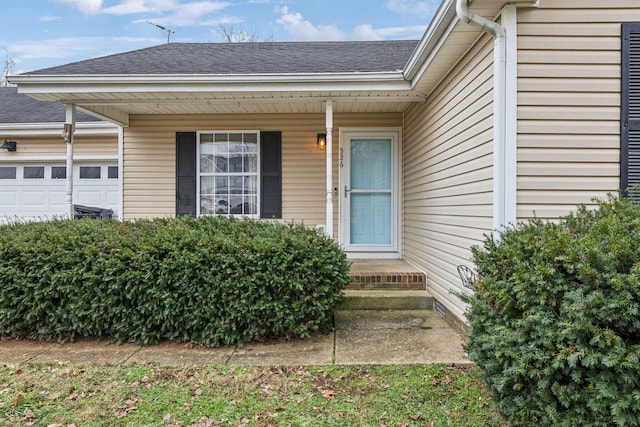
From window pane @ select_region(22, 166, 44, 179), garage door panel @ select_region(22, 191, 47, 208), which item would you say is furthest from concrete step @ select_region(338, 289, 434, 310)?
window pane @ select_region(22, 166, 44, 179)

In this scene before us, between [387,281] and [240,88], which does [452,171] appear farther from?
[240,88]

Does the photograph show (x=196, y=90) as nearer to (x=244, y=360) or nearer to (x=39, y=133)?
(x=244, y=360)

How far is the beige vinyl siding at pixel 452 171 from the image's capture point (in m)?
3.20

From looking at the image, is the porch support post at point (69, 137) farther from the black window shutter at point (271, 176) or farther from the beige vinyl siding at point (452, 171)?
the beige vinyl siding at point (452, 171)

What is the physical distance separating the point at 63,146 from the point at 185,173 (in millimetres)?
3405

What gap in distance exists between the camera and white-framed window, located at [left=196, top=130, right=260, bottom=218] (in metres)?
6.15

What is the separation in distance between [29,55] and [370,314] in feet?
72.4

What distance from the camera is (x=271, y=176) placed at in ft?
20.0

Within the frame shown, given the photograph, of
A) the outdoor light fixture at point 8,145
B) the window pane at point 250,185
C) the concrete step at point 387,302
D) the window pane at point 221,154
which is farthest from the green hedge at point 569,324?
the outdoor light fixture at point 8,145

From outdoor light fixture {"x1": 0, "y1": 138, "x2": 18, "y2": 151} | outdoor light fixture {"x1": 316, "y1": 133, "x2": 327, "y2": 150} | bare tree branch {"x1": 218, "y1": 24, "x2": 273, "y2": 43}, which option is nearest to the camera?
outdoor light fixture {"x1": 316, "y1": 133, "x2": 327, "y2": 150}

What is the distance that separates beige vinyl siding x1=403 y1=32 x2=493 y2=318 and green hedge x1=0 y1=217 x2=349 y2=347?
4.12ft

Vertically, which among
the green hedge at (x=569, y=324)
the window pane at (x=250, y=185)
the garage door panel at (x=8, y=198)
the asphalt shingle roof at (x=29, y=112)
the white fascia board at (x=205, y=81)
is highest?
the asphalt shingle roof at (x=29, y=112)

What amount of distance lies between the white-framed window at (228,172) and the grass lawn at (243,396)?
3.40m

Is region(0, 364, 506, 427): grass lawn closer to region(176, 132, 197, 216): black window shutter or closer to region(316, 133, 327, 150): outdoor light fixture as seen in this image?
region(176, 132, 197, 216): black window shutter
